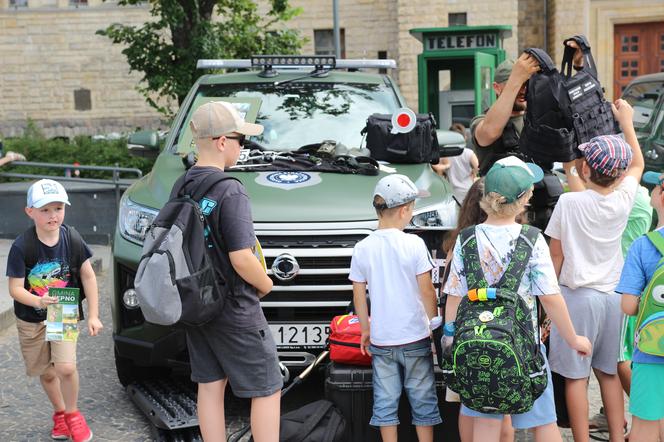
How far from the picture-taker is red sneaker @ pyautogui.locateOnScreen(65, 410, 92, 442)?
16.5 feet

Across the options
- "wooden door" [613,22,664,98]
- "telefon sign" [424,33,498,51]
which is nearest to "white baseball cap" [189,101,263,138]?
"telefon sign" [424,33,498,51]

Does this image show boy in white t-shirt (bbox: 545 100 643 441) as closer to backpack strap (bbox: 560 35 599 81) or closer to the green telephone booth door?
backpack strap (bbox: 560 35 599 81)

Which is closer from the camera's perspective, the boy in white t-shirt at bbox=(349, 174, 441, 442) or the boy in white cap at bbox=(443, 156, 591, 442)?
the boy in white cap at bbox=(443, 156, 591, 442)

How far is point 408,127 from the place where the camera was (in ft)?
19.9

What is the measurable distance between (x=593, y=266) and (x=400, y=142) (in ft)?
6.20

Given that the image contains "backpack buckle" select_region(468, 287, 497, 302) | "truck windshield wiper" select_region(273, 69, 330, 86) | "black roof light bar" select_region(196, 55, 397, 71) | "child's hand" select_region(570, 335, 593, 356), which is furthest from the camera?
"black roof light bar" select_region(196, 55, 397, 71)

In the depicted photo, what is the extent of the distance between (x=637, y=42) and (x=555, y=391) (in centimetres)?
2774

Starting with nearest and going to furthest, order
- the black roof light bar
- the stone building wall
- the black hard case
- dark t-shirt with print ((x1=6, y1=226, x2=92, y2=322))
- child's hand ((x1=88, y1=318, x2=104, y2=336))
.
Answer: the black hard case
child's hand ((x1=88, y1=318, x2=104, y2=336))
dark t-shirt with print ((x1=6, y1=226, x2=92, y2=322))
the black roof light bar
the stone building wall

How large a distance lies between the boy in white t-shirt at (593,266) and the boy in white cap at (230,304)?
5.10 feet

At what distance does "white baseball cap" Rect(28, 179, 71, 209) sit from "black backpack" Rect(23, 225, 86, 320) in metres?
0.19

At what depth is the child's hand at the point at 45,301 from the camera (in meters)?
4.95

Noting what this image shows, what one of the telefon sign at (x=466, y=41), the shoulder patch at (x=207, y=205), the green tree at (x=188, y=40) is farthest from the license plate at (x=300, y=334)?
the telefon sign at (x=466, y=41)

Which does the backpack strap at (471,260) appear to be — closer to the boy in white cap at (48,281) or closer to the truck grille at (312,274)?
the truck grille at (312,274)

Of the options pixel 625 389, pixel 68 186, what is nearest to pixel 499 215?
pixel 625 389
